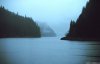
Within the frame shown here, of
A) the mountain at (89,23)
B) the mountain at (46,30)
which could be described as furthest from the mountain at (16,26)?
the mountain at (89,23)

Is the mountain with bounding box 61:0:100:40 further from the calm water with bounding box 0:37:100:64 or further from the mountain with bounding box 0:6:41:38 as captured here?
the mountain with bounding box 0:6:41:38

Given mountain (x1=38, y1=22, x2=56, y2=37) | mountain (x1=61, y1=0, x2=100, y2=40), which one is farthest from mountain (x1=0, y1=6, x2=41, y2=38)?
mountain (x1=61, y1=0, x2=100, y2=40)

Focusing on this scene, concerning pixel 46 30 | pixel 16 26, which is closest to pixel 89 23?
pixel 46 30

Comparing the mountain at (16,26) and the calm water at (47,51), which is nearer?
the calm water at (47,51)

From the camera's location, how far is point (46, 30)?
285 cm

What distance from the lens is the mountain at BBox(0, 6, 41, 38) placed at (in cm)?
284

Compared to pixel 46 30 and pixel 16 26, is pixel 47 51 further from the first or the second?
pixel 16 26

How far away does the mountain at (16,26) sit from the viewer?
284 cm

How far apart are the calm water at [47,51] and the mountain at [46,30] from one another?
5cm

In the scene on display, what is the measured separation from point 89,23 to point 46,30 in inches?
19.3

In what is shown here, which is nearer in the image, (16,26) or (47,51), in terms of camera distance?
(47,51)

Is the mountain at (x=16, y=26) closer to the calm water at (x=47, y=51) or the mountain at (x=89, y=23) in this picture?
the calm water at (x=47, y=51)

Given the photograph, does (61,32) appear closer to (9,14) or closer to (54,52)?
(54,52)

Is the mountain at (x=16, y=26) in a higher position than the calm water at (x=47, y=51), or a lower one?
higher
